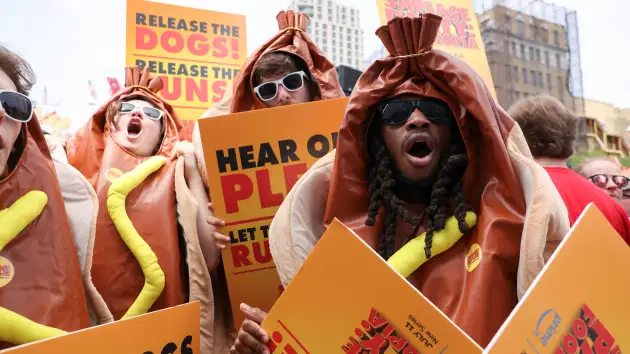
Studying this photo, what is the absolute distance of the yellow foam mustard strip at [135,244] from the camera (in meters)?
2.00

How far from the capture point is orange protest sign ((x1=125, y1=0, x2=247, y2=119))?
337cm

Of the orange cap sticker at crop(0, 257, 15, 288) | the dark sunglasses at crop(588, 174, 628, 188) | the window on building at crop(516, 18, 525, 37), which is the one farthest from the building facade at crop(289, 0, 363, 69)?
the orange cap sticker at crop(0, 257, 15, 288)

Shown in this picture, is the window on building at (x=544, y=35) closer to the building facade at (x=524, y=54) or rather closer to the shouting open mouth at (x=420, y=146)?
the building facade at (x=524, y=54)

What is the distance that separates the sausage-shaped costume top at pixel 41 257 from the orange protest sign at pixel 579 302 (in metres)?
1.19

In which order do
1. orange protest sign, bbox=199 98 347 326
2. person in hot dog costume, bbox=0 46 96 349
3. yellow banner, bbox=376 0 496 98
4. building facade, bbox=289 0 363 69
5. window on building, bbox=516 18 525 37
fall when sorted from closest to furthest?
person in hot dog costume, bbox=0 46 96 349
orange protest sign, bbox=199 98 347 326
yellow banner, bbox=376 0 496 98
building facade, bbox=289 0 363 69
window on building, bbox=516 18 525 37

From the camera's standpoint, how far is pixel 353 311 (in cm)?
104

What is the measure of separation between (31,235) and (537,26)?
1166 centimetres

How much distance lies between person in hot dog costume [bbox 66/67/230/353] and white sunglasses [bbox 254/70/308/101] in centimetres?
42

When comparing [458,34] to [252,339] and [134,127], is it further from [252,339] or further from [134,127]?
[252,339]

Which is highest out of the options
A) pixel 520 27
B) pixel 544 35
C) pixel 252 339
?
pixel 520 27

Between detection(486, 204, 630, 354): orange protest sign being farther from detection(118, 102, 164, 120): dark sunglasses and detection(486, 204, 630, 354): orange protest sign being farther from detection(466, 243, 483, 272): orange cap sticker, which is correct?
detection(118, 102, 164, 120): dark sunglasses

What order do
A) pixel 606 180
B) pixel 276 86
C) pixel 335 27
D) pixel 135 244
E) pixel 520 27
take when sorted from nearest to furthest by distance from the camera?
pixel 135 244 < pixel 276 86 < pixel 606 180 < pixel 335 27 < pixel 520 27

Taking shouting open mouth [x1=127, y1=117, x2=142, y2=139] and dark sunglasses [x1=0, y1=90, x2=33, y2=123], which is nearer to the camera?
dark sunglasses [x1=0, y1=90, x2=33, y2=123]

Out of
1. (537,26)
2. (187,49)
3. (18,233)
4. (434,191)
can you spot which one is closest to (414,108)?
(434,191)
